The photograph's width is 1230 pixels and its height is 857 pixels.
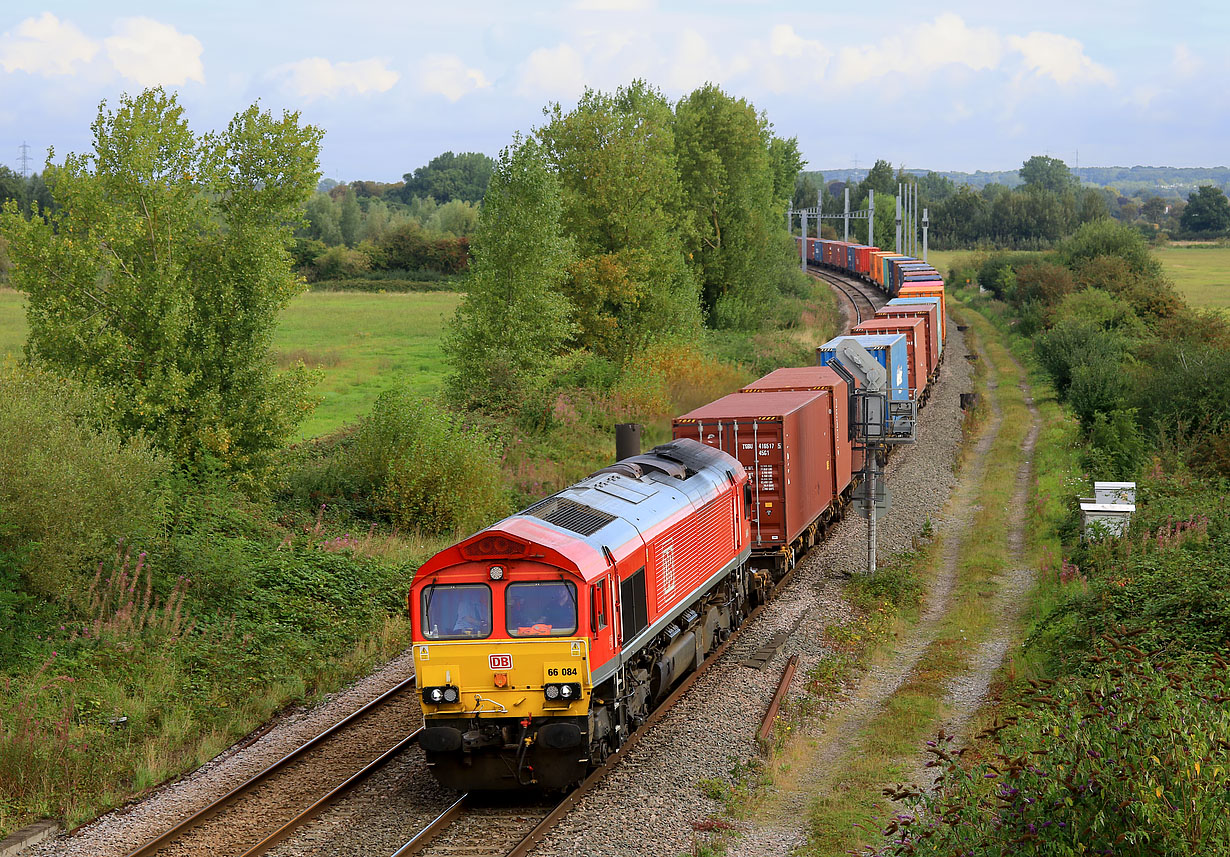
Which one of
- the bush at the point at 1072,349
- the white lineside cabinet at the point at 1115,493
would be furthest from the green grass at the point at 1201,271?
the white lineside cabinet at the point at 1115,493

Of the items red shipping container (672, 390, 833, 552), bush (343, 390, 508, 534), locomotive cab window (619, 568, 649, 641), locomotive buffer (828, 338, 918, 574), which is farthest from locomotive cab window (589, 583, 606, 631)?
bush (343, 390, 508, 534)

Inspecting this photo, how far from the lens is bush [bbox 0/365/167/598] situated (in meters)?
17.5

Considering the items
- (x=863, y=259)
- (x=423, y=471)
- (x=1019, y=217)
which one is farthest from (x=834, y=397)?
(x=1019, y=217)

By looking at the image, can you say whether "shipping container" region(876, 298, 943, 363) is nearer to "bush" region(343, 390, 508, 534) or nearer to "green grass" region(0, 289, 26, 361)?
"bush" region(343, 390, 508, 534)

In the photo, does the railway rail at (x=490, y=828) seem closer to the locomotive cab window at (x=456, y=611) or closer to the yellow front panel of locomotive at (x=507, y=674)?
the yellow front panel of locomotive at (x=507, y=674)

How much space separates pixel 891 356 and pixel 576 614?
25169 mm

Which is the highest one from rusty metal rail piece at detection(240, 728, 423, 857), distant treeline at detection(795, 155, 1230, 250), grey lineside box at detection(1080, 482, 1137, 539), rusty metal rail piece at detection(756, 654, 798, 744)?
distant treeline at detection(795, 155, 1230, 250)

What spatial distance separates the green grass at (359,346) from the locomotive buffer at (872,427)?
43.3 feet

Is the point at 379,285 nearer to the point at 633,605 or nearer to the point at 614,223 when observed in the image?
the point at 614,223

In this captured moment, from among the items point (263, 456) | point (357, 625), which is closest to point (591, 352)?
point (263, 456)

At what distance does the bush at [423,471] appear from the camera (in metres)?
26.9

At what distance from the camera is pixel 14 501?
17484 mm

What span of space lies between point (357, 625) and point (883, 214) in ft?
436

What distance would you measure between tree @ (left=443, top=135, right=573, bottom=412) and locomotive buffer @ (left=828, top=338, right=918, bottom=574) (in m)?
13.7
